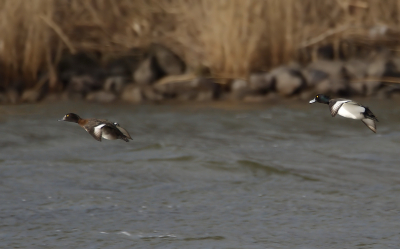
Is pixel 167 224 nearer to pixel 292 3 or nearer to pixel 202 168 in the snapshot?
pixel 202 168

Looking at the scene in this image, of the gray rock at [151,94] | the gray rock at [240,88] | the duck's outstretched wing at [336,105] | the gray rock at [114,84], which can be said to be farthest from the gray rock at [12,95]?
the duck's outstretched wing at [336,105]

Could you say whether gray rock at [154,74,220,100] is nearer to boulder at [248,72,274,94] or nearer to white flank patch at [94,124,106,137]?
boulder at [248,72,274,94]

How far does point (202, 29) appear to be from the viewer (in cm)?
1052

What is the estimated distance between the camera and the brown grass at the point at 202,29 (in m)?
10.3

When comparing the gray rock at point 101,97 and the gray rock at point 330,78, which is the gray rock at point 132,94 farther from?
the gray rock at point 330,78

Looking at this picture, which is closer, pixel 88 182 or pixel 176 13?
pixel 88 182

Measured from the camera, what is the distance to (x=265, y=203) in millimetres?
5750

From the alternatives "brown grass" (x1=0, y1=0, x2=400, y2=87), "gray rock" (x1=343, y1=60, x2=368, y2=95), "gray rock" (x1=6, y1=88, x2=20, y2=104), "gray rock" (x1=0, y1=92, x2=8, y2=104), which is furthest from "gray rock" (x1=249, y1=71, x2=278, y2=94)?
"gray rock" (x1=0, y1=92, x2=8, y2=104)

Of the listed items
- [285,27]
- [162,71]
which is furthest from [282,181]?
[162,71]

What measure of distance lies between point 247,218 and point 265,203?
18.5 inches

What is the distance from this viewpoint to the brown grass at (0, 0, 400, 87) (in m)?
10.3

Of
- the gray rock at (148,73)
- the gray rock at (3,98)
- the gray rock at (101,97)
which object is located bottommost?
the gray rock at (101,97)

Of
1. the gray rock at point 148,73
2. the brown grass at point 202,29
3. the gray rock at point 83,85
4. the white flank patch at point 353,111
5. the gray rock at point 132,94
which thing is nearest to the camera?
the white flank patch at point 353,111

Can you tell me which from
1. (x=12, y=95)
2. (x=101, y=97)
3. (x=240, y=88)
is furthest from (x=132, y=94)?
(x=12, y=95)
